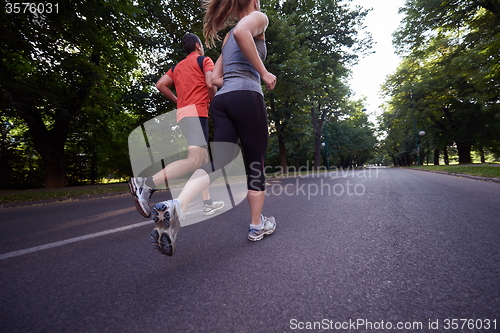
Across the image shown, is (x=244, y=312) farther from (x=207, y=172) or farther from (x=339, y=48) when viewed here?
(x=339, y=48)

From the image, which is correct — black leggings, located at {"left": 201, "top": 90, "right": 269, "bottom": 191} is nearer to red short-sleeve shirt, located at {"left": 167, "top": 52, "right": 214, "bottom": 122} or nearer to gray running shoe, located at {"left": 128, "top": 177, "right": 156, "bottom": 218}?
gray running shoe, located at {"left": 128, "top": 177, "right": 156, "bottom": 218}

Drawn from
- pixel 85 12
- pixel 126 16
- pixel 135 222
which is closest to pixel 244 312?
pixel 135 222

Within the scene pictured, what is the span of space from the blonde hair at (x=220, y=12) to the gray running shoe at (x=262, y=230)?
1917 mm

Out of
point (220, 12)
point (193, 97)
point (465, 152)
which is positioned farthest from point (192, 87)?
point (465, 152)

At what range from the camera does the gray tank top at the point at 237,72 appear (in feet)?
6.59

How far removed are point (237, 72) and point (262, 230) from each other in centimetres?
142

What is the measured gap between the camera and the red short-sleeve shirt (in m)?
2.71

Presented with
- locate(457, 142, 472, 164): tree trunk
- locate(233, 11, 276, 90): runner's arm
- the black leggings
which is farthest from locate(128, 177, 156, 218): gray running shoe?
locate(457, 142, 472, 164): tree trunk

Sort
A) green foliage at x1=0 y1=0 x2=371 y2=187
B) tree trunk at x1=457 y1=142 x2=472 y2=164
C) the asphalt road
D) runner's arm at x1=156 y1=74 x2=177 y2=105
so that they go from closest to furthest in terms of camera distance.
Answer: the asphalt road
runner's arm at x1=156 y1=74 x2=177 y2=105
green foliage at x1=0 y1=0 x2=371 y2=187
tree trunk at x1=457 y1=142 x2=472 y2=164

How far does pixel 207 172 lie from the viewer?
2.01m

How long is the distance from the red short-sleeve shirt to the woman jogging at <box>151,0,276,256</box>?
0.54 metres

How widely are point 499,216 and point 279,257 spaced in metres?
2.87

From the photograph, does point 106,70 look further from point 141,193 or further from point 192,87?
point 141,193

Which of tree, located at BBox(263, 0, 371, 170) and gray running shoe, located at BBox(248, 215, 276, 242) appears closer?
gray running shoe, located at BBox(248, 215, 276, 242)
